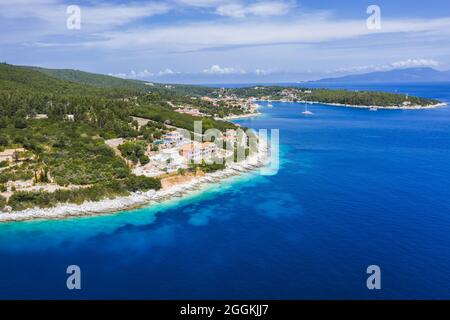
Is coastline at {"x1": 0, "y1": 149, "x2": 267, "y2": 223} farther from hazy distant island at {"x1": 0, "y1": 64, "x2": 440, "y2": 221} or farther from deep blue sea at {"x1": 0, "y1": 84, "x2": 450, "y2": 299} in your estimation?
deep blue sea at {"x1": 0, "y1": 84, "x2": 450, "y2": 299}

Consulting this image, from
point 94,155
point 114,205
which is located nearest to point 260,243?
point 114,205

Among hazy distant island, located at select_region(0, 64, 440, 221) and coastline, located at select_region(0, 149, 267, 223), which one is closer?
coastline, located at select_region(0, 149, 267, 223)

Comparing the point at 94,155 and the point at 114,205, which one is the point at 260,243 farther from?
the point at 94,155

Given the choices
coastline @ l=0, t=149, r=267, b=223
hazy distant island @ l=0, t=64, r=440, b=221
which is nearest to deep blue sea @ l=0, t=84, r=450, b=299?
coastline @ l=0, t=149, r=267, b=223

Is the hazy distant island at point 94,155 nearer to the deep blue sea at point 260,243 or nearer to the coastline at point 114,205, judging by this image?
the coastline at point 114,205

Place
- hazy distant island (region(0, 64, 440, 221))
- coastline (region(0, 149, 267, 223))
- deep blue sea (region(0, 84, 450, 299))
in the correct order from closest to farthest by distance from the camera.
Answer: deep blue sea (region(0, 84, 450, 299))
coastline (region(0, 149, 267, 223))
hazy distant island (region(0, 64, 440, 221))

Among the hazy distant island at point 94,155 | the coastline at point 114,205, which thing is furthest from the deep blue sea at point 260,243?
the hazy distant island at point 94,155

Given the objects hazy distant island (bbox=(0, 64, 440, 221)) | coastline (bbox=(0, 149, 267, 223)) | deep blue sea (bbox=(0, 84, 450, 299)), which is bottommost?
deep blue sea (bbox=(0, 84, 450, 299))

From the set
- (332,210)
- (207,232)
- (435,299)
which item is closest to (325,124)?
(332,210)
